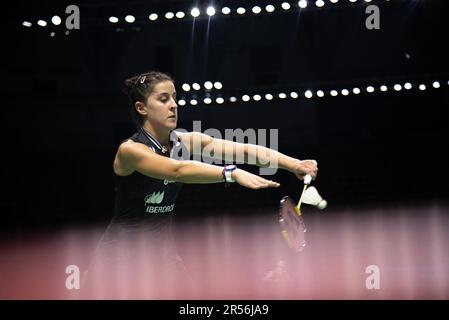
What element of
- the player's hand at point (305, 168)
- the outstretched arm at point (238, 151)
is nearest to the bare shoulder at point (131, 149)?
the outstretched arm at point (238, 151)

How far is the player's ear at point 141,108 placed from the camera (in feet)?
11.5

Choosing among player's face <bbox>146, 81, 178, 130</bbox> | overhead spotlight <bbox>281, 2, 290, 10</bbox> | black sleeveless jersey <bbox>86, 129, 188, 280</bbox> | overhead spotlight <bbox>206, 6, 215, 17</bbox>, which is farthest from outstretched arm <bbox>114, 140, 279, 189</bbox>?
overhead spotlight <bbox>281, 2, 290, 10</bbox>

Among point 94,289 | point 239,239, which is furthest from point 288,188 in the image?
point 94,289

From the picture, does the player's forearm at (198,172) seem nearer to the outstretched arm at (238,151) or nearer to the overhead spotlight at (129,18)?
the outstretched arm at (238,151)

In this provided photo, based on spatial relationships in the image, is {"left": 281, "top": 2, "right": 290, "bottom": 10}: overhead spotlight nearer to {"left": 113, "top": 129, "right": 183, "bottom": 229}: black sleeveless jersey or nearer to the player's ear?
the player's ear

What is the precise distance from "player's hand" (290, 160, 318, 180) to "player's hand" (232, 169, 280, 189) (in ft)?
1.67

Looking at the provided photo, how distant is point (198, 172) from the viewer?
3047 mm

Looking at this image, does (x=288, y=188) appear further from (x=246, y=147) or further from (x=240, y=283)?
(x=246, y=147)

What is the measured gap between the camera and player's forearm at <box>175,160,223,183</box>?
9.80 feet

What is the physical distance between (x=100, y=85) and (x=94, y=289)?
12.6 feet

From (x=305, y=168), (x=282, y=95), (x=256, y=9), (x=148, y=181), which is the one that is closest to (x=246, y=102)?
(x=282, y=95)

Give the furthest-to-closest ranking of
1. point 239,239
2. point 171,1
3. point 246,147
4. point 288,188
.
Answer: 1. point 288,188
2. point 171,1
3. point 239,239
4. point 246,147

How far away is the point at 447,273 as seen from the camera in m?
4.37
